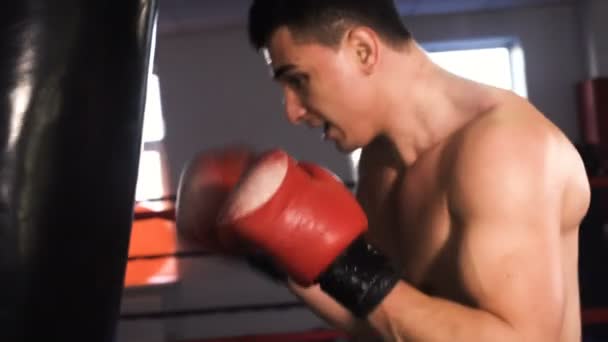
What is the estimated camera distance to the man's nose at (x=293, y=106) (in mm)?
1144

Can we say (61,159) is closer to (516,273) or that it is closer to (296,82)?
(296,82)

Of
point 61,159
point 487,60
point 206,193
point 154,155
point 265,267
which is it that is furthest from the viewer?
point 487,60

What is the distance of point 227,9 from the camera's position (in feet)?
13.3

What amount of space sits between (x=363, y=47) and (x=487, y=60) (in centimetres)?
359

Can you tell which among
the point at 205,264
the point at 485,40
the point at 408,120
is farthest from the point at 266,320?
the point at 408,120

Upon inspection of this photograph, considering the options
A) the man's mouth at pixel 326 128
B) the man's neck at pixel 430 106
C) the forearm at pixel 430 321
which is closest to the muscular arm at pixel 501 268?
the forearm at pixel 430 321

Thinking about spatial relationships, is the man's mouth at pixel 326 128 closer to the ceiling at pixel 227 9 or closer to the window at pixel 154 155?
the ceiling at pixel 227 9

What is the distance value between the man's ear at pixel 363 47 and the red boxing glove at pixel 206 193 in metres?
0.30

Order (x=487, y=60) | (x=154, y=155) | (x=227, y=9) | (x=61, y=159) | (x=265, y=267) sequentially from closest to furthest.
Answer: (x=61, y=159), (x=265, y=267), (x=227, y=9), (x=154, y=155), (x=487, y=60)

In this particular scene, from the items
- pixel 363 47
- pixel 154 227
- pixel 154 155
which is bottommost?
pixel 154 227

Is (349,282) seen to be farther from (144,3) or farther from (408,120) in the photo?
(144,3)

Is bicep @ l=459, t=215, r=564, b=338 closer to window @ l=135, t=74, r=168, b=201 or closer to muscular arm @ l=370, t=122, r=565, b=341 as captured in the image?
muscular arm @ l=370, t=122, r=565, b=341

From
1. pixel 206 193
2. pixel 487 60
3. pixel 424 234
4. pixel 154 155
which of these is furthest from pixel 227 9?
pixel 424 234

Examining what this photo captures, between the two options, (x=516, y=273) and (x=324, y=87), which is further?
(x=324, y=87)
